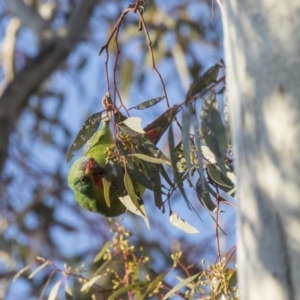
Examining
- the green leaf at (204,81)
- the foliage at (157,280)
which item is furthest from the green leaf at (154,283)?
the green leaf at (204,81)

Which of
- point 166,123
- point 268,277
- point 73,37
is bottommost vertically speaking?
point 268,277

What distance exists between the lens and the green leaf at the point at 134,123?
1323mm

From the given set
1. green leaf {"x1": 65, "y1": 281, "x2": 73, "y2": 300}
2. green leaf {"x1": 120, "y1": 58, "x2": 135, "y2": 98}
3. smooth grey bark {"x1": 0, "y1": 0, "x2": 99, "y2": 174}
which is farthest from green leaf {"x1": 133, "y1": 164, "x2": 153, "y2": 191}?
green leaf {"x1": 120, "y1": 58, "x2": 135, "y2": 98}

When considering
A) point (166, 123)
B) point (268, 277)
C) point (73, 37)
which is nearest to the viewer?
point (268, 277)

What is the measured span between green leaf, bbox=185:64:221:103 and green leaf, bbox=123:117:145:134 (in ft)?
0.37

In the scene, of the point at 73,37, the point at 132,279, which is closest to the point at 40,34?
the point at 73,37

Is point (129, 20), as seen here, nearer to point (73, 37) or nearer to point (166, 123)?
point (73, 37)

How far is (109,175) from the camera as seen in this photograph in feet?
4.84

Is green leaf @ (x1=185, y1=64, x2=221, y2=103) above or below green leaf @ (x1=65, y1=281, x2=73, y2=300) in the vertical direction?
above

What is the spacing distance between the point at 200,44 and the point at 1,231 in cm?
171

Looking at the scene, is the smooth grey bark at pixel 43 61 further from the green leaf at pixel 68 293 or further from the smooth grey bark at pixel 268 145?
the smooth grey bark at pixel 268 145

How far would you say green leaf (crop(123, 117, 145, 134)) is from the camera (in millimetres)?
1323

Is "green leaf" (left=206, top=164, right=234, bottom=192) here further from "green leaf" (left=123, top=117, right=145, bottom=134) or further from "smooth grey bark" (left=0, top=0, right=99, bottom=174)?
"smooth grey bark" (left=0, top=0, right=99, bottom=174)

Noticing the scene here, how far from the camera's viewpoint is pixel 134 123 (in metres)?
1.34
